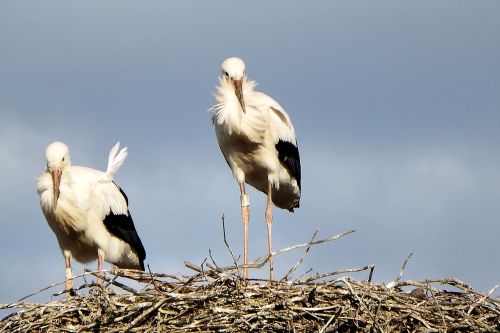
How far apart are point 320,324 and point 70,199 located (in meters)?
3.03

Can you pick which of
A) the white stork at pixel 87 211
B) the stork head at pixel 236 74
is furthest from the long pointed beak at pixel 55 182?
the stork head at pixel 236 74

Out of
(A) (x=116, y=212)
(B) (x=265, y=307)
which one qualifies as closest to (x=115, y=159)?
(A) (x=116, y=212)

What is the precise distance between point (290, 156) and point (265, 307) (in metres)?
3.00

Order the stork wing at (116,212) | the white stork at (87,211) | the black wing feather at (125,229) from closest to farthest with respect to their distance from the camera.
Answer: the white stork at (87,211) → the stork wing at (116,212) → the black wing feather at (125,229)

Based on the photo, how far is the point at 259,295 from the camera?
8812 mm

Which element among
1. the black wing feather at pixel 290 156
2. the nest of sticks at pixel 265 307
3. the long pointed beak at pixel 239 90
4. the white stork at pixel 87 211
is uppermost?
the long pointed beak at pixel 239 90

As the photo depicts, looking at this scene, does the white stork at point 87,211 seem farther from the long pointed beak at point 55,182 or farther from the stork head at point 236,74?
the stork head at point 236,74

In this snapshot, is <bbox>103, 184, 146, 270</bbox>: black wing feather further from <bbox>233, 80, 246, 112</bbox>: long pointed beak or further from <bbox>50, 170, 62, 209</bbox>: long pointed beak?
<bbox>233, 80, 246, 112</bbox>: long pointed beak

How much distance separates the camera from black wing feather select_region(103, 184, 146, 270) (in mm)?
11336

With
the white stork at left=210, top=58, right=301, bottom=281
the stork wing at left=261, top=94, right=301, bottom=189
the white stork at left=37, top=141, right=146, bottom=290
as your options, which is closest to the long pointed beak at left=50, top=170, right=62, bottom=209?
the white stork at left=37, top=141, right=146, bottom=290

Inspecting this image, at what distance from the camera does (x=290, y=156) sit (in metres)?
11.5

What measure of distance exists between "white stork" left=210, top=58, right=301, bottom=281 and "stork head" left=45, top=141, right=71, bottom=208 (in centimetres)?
124

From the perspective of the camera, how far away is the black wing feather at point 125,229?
1134cm

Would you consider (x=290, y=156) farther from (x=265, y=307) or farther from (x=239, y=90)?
(x=265, y=307)
